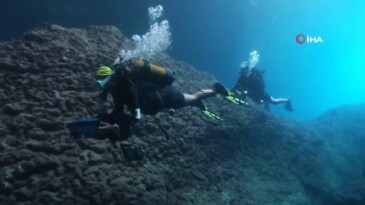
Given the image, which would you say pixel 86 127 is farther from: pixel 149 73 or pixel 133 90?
pixel 149 73

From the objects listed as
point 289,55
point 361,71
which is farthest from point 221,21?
point 361,71

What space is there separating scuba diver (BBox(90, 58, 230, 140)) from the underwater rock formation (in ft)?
1.27

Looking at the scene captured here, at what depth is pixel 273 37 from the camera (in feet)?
136

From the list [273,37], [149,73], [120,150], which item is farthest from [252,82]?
[273,37]

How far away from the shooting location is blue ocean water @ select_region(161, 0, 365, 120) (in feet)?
83.1

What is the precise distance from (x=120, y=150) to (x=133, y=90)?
211 cm

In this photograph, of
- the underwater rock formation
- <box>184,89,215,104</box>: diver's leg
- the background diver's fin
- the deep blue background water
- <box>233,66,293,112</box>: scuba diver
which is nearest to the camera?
the background diver's fin

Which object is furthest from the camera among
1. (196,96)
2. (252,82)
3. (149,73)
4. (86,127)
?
(252,82)

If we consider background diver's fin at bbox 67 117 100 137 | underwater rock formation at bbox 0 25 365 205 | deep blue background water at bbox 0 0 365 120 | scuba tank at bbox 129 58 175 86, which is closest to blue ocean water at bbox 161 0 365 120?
deep blue background water at bbox 0 0 365 120

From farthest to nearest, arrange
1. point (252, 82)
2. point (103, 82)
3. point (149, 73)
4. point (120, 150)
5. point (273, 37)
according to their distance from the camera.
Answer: point (273, 37), point (252, 82), point (120, 150), point (149, 73), point (103, 82)

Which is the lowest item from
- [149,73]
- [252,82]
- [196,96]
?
[149,73]

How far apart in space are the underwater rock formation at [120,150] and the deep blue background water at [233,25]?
27.0ft

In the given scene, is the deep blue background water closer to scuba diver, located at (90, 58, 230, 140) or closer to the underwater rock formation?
the underwater rock formation

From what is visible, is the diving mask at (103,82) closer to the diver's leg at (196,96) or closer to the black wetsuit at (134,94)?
the black wetsuit at (134,94)
